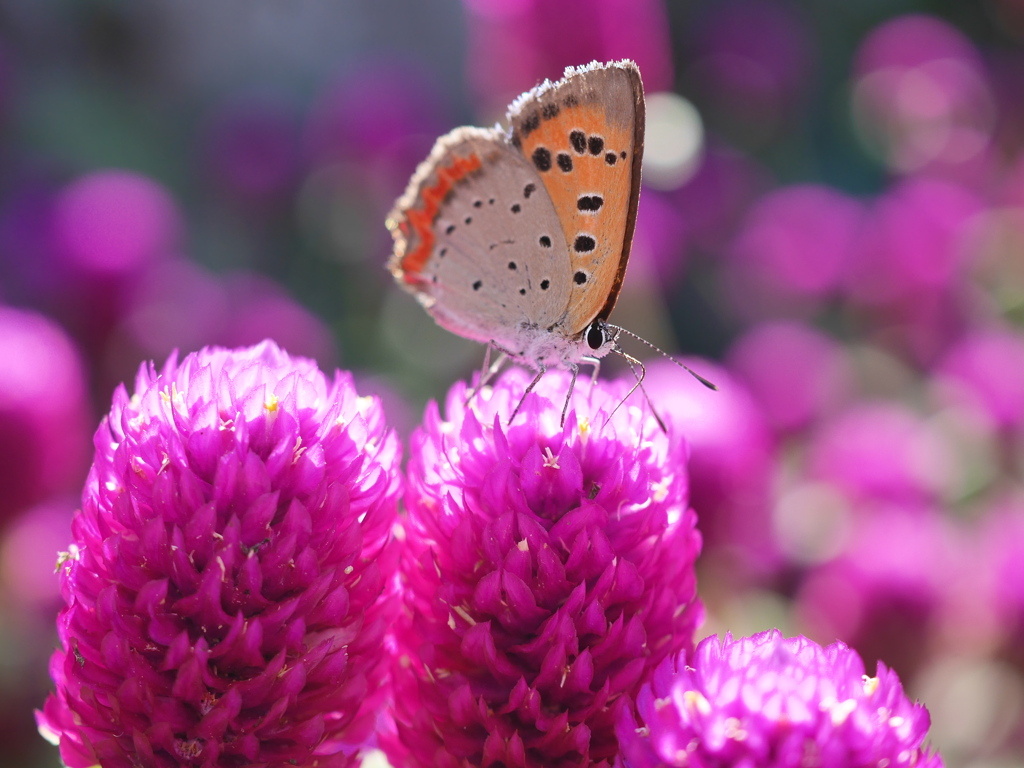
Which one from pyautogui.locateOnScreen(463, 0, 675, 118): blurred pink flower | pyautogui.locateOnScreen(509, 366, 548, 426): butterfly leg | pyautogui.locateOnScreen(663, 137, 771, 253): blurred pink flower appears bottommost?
pyautogui.locateOnScreen(509, 366, 548, 426): butterfly leg

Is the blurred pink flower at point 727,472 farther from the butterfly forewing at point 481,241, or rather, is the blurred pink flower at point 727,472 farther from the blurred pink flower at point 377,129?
the blurred pink flower at point 377,129

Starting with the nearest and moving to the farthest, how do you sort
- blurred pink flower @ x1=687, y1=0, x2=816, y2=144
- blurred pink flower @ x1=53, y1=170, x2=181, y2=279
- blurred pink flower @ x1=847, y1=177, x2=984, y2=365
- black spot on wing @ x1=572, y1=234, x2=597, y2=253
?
1. black spot on wing @ x1=572, y1=234, x2=597, y2=253
2. blurred pink flower @ x1=53, y1=170, x2=181, y2=279
3. blurred pink flower @ x1=847, y1=177, x2=984, y2=365
4. blurred pink flower @ x1=687, y1=0, x2=816, y2=144

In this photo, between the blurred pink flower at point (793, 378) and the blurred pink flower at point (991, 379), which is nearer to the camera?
the blurred pink flower at point (991, 379)

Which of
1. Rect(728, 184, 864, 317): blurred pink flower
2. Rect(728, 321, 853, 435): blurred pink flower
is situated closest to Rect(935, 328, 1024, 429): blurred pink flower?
Rect(728, 321, 853, 435): blurred pink flower

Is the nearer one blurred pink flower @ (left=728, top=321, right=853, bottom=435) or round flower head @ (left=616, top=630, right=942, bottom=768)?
round flower head @ (left=616, top=630, right=942, bottom=768)

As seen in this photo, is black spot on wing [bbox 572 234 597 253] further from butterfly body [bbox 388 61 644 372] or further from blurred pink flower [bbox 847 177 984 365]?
blurred pink flower [bbox 847 177 984 365]

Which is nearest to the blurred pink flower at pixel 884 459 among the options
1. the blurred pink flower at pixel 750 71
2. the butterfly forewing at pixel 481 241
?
the butterfly forewing at pixel 481 241
